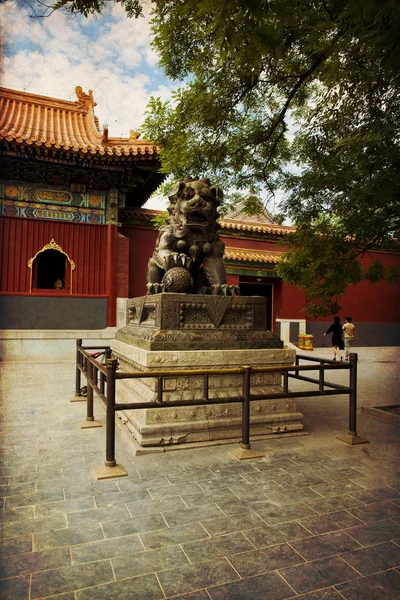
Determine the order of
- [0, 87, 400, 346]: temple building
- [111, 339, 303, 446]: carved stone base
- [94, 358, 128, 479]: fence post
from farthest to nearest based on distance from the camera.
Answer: [0, 87, 400, 346]: temple building, [111, 339, 303, 446]: carved stone base, [94, 358, 128, 479]: fence post

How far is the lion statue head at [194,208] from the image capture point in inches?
180

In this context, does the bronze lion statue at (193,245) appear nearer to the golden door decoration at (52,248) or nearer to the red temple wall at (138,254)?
the golden door decoration at (52,248)

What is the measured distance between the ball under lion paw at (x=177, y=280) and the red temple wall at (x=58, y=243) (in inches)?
282

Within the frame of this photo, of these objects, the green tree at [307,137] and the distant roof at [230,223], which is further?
the distant roof at [230,223]

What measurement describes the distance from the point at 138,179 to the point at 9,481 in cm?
960

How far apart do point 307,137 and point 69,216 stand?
6978 mm

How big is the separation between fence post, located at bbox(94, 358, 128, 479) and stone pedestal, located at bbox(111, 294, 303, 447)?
47 centimetres

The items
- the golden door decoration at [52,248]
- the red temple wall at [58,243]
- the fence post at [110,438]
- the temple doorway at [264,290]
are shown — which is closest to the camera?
the fence post at [110,438]

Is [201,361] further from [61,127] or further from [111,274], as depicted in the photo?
[61,127]

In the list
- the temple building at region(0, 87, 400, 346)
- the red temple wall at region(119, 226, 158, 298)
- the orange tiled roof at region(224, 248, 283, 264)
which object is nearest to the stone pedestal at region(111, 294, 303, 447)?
the temple building at region(0, 87, 400, 346)

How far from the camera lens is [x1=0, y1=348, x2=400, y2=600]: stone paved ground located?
6.17ft

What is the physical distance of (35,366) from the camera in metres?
9.11

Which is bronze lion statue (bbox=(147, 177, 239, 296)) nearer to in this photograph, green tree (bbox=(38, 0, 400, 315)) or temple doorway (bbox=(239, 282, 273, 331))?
green tree (bbox=(38, 0, 400, 315))

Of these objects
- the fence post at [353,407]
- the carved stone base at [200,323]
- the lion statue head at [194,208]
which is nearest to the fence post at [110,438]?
the carved stone base at [200,323]
